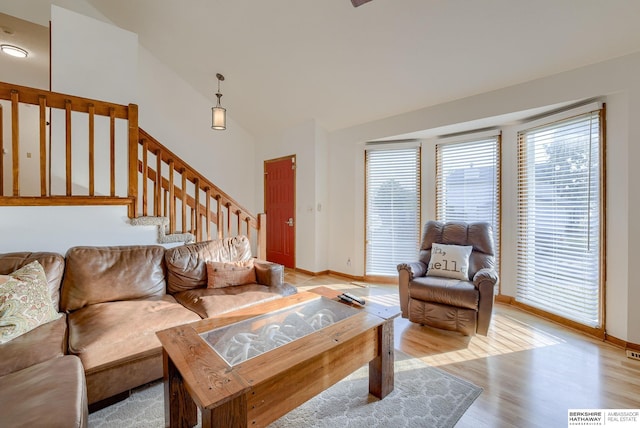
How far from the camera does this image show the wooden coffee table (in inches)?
43.3

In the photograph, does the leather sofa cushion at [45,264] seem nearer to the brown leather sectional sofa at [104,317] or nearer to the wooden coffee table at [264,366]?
the brown leather sectional sofa at [104,317]

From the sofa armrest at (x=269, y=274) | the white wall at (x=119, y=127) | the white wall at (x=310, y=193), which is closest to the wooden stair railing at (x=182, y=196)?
the white wall at (x=119, y=127)

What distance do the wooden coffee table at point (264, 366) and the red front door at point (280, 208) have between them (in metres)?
3.13

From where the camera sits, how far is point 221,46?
366 cm

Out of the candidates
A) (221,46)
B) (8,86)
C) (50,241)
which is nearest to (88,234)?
(50,241)

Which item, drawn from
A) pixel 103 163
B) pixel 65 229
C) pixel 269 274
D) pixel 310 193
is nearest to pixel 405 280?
pixel 269 274

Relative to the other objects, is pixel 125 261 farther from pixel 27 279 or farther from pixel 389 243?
pixel 389 243

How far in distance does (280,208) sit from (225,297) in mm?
3070

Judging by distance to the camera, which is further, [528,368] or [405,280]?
[405,280]

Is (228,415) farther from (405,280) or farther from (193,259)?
(405,280)

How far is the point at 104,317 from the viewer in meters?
1.84

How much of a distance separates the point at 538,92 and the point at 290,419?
11.6 feet

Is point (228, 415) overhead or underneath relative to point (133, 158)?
underneath

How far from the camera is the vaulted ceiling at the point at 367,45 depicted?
2303 millimetres
